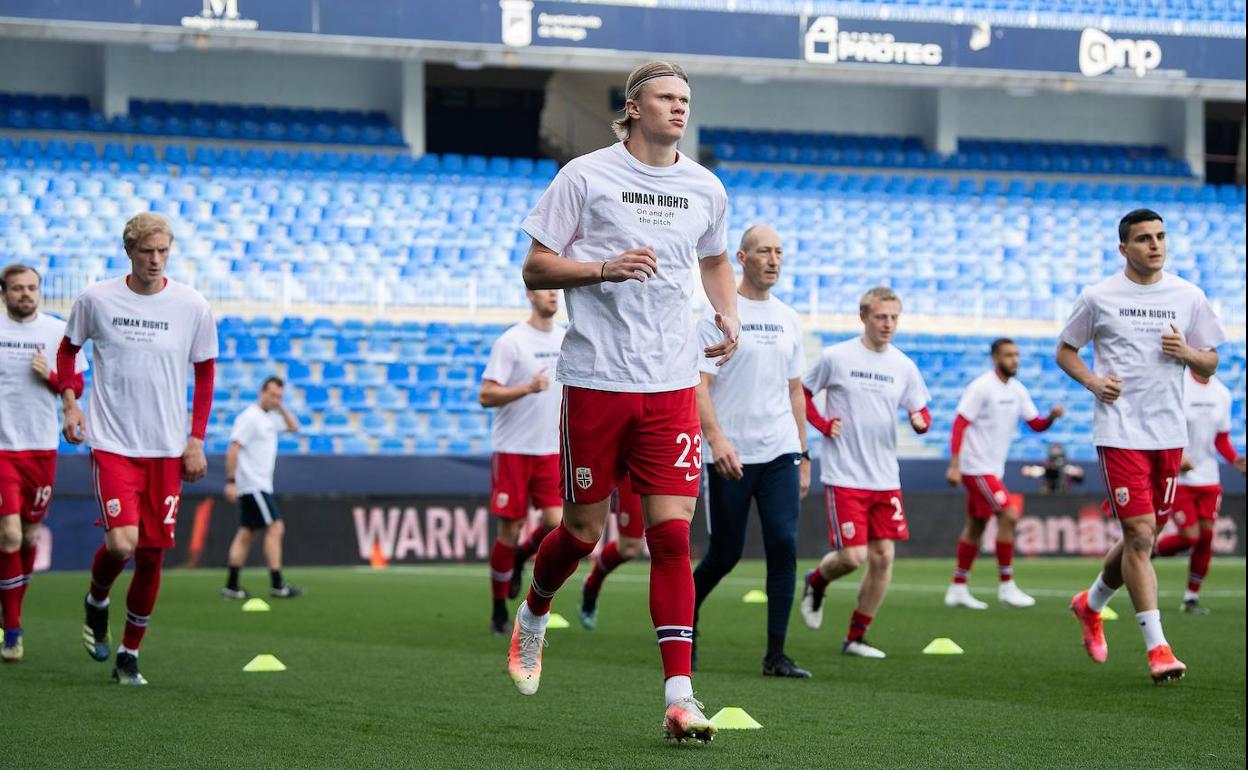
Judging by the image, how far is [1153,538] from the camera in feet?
26.6

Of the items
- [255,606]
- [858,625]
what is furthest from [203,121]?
[858,625]

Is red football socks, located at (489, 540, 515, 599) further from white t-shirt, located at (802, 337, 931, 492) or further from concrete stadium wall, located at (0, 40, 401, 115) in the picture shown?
concrete stadium wall, located at (0, 40, 401, 115)

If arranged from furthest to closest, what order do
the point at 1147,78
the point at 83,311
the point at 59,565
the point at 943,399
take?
the point at 1147,78, the point at 943,399, the point at 59,565, the point at 83,311

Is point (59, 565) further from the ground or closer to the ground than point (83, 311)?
closer to the ground

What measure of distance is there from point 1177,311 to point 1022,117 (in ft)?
88.2

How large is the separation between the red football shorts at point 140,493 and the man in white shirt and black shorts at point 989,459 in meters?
7.56

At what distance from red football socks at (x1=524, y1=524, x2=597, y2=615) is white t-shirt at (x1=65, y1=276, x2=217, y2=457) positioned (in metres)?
2.32

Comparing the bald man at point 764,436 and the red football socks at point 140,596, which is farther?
the bald man at point 764,436

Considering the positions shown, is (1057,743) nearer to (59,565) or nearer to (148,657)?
(148,657)

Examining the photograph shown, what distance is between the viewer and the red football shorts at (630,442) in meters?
5.79

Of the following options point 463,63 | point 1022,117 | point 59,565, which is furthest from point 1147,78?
point 59,565

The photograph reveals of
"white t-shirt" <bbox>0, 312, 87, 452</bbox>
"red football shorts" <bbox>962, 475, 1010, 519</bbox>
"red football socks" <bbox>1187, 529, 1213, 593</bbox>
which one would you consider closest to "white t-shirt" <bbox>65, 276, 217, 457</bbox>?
"white t-shirt" <bbox>0, 312, 87, 452</bbox>

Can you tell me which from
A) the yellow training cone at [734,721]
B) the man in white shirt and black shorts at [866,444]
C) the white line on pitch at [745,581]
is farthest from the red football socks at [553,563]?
the white line on pitch at [745,581]

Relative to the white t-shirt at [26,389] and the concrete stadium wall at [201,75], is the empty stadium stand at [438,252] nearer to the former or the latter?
the concrete stadium wall at [201,75]
